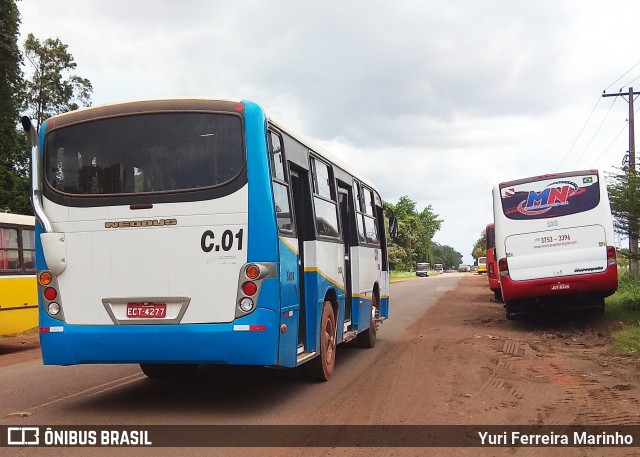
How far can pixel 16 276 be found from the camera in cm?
1258

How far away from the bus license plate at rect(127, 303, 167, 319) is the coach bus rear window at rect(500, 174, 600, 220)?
9985mm

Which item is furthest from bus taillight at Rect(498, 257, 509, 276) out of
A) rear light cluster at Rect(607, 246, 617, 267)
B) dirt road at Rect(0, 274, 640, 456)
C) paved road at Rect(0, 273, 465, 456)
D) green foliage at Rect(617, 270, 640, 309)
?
paved road at Rect(0, 273, 465, 456)

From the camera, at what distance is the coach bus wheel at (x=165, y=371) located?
9.02 meters

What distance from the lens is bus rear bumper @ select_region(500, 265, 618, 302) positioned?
14000 millimetres

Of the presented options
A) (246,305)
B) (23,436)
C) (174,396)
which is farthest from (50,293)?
(246,305)

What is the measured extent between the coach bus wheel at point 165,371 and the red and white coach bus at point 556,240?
7.88 metres

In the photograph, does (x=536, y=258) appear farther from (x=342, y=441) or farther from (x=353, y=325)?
(x=342, y=441)

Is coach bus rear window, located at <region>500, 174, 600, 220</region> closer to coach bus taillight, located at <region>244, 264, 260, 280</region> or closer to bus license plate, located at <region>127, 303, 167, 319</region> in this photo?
coach bus taillight, located at <region>244, 264, 260, 280</region>

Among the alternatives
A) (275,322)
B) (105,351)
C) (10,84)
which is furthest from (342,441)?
(10,84)

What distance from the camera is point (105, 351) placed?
22.3 ft

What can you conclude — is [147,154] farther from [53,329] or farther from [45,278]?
[53,329]

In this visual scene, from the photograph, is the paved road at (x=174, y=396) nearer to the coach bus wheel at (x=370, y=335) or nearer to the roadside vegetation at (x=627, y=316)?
the coach bus wheel at (x=370, y=335)

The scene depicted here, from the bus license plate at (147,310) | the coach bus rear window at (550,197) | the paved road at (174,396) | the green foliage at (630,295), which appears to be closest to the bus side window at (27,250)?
the paved road at (174,396)

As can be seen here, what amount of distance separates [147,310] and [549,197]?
10.5 m
